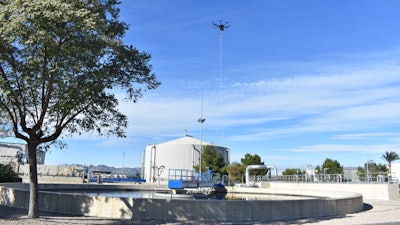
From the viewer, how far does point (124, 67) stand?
13297 millimetres

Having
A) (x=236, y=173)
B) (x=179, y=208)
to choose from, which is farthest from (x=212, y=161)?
(x=179, y=208)

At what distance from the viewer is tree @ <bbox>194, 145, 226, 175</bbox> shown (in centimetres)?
5925

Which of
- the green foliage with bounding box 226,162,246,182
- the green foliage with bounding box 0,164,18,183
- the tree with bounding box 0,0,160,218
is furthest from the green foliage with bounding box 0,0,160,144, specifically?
the green foliage with bounding box 226,162,246,182

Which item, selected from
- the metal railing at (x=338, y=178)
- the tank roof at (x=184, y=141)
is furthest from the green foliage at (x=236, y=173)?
the tank roof at (x=184, y=141)

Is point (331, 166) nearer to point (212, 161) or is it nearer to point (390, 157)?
point (390, 157)

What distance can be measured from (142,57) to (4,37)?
507 centimetres

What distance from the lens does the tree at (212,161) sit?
5925cm

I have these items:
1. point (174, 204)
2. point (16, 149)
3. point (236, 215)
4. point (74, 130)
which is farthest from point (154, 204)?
point (16, 149)

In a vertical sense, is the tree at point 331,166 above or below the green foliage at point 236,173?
above

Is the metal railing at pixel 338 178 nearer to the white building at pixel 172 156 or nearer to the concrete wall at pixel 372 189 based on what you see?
the concrete wall at pixel 372 189

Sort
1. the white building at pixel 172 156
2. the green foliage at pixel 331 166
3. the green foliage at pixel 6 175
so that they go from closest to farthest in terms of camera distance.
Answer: the green foliage at pixel 6 175, the green foliage at pixel 331 166, the white building at pixel 172 156

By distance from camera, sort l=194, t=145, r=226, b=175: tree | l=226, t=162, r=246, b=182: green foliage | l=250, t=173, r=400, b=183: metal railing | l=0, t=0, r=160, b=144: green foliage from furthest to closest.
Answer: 1. l=194, t=145, r=226, b=175: tree
2. l=226, t=162, r=246, b=182: green foliage
3. l=250, t=173, r=400, b=183: metal railing
4. l=0, t=0, r=160, b=144: green foliage

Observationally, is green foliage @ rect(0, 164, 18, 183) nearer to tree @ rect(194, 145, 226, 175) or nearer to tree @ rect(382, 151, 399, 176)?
tree @ rect(194, 145, 226, 175)

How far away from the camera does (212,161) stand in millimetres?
A: 59844
